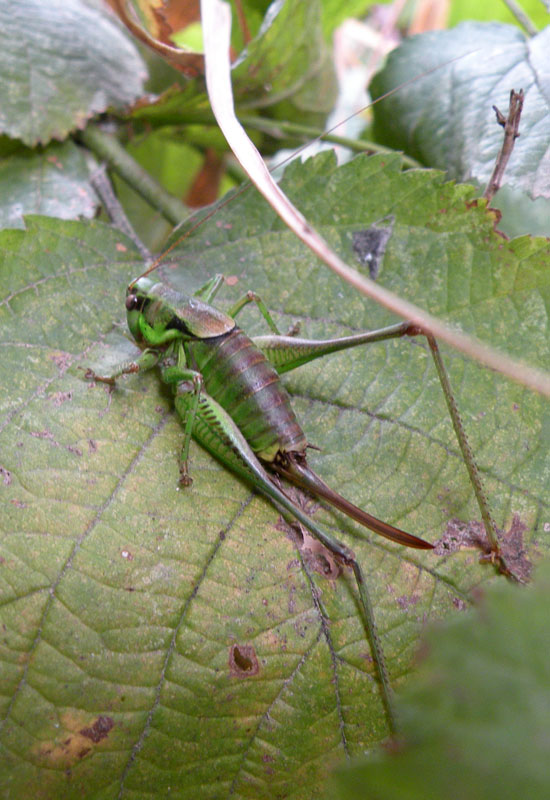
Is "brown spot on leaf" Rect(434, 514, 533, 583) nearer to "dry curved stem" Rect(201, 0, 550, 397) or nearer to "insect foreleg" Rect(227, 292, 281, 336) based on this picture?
"dry curved stem" Rect(201, 0, 550, 397)

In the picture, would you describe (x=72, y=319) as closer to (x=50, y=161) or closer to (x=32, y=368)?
(x=32, y=368)

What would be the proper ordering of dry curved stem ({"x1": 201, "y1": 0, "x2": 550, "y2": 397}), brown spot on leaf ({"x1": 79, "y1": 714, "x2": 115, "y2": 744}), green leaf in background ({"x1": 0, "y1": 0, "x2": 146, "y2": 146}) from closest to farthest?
dry curved stem ({"x1": 201, "y1": 0, "x2": 550, "y2": 397}), brown spot on leaf ({"x1": 79, "y1": 714, "x2": 115, "y2": 744}), green leaf in background ({"x1": 0, "y1": 0, "x2": 146, "y2": 146})

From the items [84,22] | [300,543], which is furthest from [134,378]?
[84,22]

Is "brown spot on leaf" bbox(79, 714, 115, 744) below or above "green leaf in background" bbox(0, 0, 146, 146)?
below

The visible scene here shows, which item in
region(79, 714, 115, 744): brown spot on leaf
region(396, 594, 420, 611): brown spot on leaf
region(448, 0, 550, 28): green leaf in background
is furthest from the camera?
region(448, 0, 550, 28): green leaf in background

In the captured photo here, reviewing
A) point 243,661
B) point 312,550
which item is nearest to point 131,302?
point 312,550

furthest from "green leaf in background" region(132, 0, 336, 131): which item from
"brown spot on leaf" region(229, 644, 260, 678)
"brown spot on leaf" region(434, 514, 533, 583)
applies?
"brown spot on leaf" region(229, 644, 260, 678)

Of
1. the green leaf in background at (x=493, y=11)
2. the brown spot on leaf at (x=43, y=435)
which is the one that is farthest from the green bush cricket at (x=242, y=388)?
the green leaf in background at (x=493, y=11)
